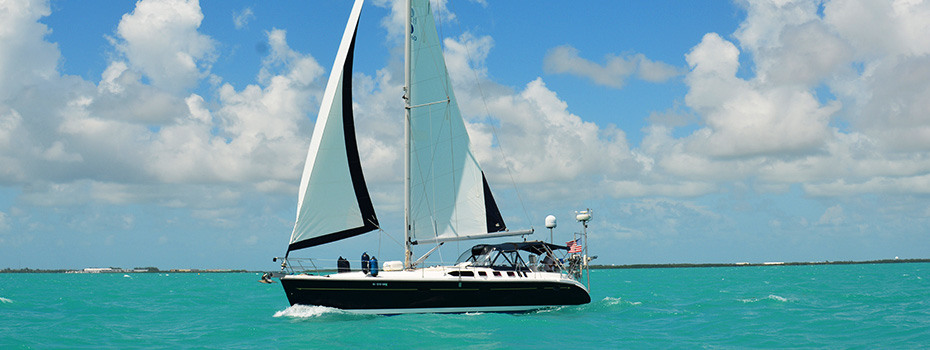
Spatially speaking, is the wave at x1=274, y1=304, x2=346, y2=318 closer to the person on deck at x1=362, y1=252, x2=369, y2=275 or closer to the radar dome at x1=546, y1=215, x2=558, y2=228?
the person on deck at x1=362, y1=252, x2=369, y2=275

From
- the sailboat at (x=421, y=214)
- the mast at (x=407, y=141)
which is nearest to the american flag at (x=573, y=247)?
the sailboat at (x=421, y=214)

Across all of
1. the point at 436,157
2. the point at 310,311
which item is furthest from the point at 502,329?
the point at 436,157

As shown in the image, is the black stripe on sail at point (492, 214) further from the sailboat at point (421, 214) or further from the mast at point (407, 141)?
the mast at point (407, 141)

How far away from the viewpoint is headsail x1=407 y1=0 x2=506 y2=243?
27.7 m

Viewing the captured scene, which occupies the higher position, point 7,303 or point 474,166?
point 474,166

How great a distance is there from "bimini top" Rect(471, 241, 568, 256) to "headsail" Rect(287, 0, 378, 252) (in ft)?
17.1

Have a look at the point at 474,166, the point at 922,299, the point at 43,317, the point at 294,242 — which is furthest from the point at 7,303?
the point at 922,299

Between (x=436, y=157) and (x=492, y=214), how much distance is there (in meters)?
3.53

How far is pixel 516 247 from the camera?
2927 cm

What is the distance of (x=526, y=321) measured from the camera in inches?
1024

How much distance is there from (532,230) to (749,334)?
29.4ft

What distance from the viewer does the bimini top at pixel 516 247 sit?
29109 mm

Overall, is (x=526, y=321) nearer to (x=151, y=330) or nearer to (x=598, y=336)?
(x=598, y=336)

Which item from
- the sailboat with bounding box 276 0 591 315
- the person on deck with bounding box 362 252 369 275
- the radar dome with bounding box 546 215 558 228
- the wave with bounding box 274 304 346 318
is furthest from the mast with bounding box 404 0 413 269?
the radar dome with bounding box 546 215 558 228
